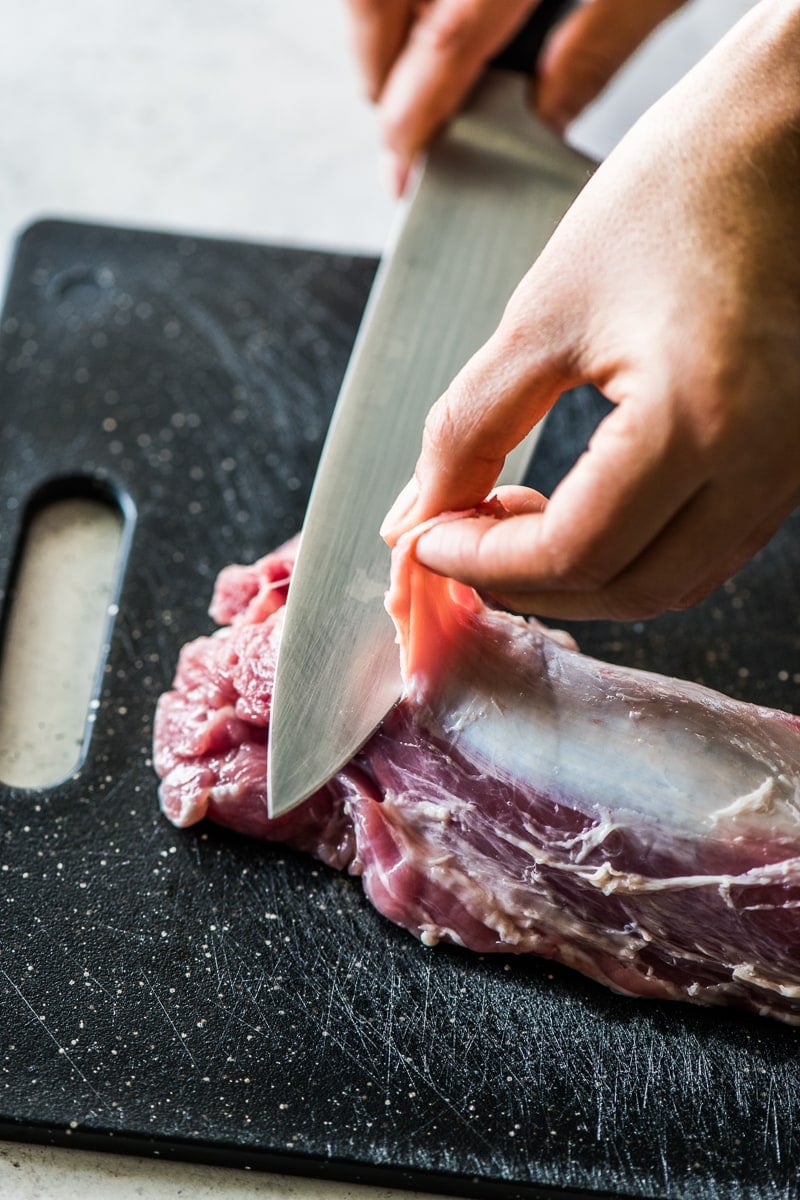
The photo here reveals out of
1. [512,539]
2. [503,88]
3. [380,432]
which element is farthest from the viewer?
[503,88]

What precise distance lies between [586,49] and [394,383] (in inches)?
33.4

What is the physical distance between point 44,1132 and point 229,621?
2.68 feet

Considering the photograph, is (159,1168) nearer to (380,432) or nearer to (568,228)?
(380,432)

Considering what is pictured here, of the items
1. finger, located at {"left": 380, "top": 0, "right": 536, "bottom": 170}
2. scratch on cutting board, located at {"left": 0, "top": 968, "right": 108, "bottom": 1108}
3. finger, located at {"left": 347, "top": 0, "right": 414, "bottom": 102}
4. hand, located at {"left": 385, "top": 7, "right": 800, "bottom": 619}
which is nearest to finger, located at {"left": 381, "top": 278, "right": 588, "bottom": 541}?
hand, located at {"left": 385, "top": 7, "right": 800, "bottom": 619}

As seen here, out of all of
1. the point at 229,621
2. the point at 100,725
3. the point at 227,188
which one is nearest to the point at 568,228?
the point at 229,621

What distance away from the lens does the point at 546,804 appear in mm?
1880

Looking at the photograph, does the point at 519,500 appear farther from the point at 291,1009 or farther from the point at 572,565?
the point at 291,1009

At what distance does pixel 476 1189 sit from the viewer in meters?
1.75

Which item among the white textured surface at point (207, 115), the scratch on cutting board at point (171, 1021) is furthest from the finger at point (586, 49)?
the scratch on cutting board at point (171, 1021)

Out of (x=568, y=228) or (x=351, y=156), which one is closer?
(x=568, y=228)

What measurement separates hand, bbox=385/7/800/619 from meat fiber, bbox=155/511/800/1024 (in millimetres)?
268

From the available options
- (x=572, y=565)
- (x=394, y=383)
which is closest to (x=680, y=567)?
(x=572, y=565)

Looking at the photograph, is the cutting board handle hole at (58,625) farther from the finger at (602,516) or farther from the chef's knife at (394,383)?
the finger at (602,516)

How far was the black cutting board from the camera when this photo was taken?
5.77ft
